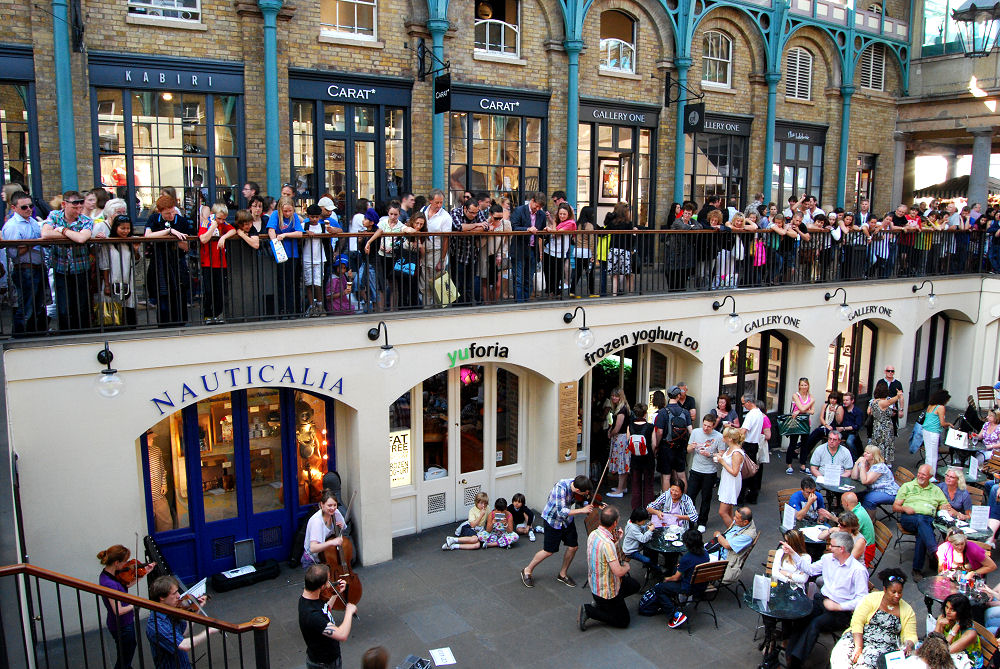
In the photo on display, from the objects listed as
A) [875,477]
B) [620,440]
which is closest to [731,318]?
[620,440]

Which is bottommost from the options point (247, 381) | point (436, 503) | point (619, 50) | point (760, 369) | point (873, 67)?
point (436, 503)

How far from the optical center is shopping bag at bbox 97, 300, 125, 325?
9.10 m

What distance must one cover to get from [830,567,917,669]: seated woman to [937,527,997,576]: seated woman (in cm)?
194

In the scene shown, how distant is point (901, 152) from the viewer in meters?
21.4

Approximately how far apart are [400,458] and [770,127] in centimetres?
1195

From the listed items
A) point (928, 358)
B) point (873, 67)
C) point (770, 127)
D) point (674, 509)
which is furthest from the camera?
point (873, 67)

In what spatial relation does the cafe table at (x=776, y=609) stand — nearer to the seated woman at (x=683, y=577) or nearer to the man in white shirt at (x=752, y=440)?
the seated woman at (x=683, y=577)

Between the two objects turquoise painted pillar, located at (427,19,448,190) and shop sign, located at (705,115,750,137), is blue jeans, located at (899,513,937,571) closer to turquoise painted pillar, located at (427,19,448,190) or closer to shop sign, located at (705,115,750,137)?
turquoise painted pillar, located at (427,19,448,190)

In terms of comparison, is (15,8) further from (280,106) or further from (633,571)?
(633,571)

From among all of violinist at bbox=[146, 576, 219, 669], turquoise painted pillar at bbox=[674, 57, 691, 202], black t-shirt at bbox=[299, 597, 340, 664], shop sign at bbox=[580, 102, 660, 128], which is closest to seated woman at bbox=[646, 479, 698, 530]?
black t-shirt at bbox=[299, 597, 340, 664]

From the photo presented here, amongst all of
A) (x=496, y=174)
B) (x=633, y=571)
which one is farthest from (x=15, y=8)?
(x=633, y=571)

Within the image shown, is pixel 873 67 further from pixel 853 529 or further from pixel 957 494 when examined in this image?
pixel 853 529

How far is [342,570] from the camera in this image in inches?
376

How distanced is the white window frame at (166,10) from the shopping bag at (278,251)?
4794mm
